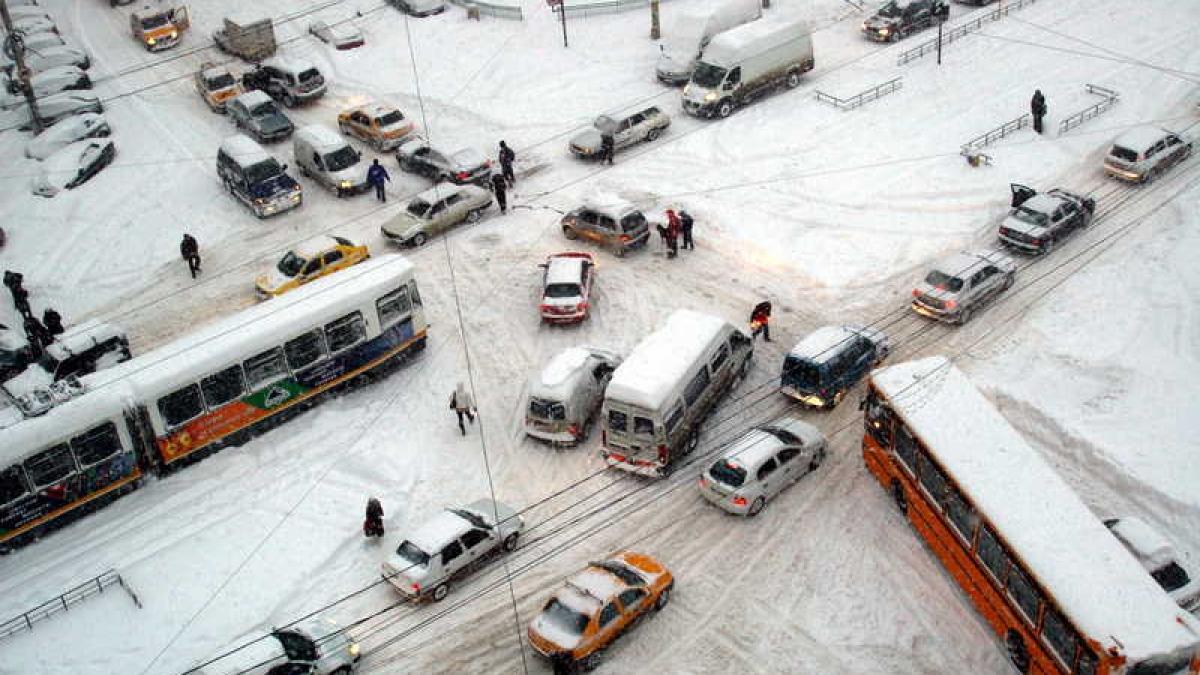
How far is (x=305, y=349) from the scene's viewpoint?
28.4 meters

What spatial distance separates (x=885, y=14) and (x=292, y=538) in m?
33.8

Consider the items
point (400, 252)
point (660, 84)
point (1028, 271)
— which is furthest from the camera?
point (660, 84)

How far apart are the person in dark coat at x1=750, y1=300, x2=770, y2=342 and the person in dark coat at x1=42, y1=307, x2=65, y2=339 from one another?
20.0 m

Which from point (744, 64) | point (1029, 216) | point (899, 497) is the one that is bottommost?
point (899, 497)

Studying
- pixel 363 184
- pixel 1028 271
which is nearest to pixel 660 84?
pixel 363 184

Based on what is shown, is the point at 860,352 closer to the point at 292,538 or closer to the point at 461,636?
the point at 461,636

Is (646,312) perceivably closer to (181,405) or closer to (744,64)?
(181,405)

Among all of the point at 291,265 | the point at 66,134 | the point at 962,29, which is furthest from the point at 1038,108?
the point at 66,134

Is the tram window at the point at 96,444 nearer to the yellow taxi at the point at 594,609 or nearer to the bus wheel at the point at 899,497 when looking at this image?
the yellow taxi at the point at 594,609

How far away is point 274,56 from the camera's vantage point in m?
51.1

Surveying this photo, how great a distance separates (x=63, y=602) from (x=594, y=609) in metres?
11.6

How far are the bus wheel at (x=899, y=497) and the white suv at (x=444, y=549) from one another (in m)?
8.22

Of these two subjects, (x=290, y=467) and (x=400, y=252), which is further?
(x=400, y=252)

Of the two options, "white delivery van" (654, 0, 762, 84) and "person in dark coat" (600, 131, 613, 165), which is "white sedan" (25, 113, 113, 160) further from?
"white delivery van" (654, 0, 762, 84)
